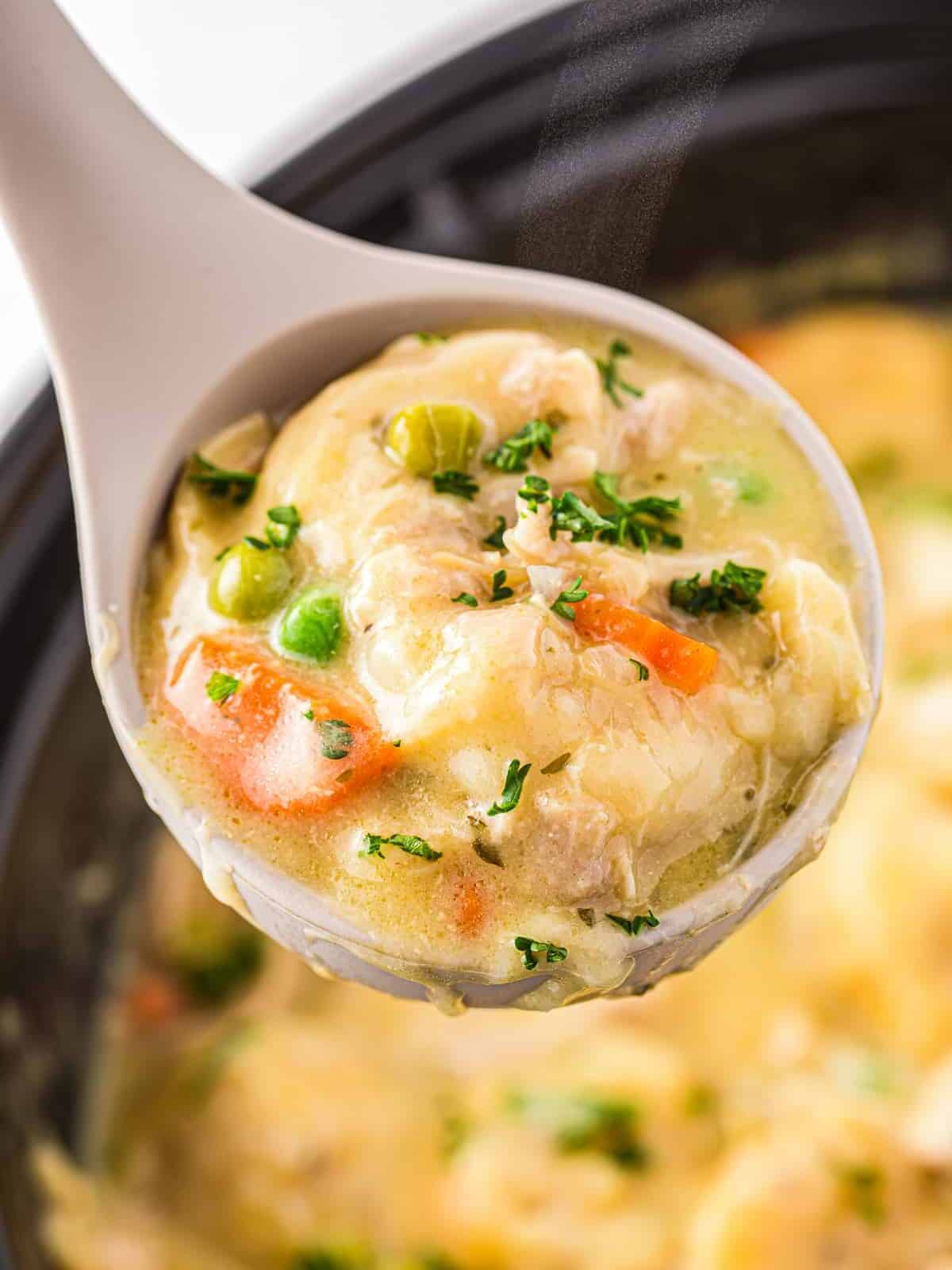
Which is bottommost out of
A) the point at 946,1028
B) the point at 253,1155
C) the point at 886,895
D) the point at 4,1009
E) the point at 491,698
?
the point at 946,1028

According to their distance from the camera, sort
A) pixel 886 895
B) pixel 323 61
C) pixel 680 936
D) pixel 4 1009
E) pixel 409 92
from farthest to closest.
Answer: pixel 323 61
pixel 409 92
pixel 886 895
pixel 4 1009
pixel 680 936

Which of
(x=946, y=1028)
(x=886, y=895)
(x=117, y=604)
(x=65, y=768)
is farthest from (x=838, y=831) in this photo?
(x=117, y=604)

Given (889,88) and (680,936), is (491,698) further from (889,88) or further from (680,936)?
(889,88)

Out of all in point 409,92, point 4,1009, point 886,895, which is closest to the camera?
point 4,1009

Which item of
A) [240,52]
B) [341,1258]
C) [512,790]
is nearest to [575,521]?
[512,790]

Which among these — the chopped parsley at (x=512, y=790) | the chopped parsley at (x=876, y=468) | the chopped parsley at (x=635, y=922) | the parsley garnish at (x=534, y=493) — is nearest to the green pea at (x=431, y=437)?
the parsley garnish at (x=534, y=493)

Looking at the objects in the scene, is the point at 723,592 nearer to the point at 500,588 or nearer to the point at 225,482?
the point at 500,588
